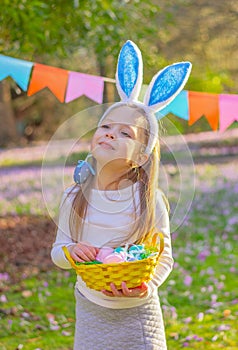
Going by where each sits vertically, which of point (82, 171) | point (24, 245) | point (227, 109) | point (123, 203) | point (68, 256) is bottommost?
point (24, 245)

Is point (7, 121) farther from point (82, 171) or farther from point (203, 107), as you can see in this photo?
point (82, 171)

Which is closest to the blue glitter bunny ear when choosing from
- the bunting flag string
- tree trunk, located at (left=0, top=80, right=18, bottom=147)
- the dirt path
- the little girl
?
the little girl

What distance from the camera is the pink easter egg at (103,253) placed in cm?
241

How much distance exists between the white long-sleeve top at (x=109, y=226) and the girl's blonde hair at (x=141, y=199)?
0.02 metres

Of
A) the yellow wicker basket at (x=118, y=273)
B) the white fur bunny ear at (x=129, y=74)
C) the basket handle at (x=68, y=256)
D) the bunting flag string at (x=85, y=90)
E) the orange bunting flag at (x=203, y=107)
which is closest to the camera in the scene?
the yellow wicker basket at (x=118, y=273)

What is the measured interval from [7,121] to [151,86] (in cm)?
2058

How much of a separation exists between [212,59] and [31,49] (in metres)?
12.5

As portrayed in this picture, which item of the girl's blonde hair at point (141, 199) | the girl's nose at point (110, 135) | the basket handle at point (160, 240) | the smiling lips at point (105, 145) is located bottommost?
the basket handle at point (160, 240)

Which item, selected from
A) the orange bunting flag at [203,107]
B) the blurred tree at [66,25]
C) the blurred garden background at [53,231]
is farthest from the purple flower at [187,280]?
the orange bunting flag at [203,107]

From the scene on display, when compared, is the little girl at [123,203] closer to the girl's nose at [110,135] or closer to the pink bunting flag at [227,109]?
the girl's nose at [110,135]

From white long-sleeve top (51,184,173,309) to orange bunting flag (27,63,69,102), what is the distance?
3.98 ft

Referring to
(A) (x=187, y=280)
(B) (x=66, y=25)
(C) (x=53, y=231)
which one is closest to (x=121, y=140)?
(A) (x=187, y=280)

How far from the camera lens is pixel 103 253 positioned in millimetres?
2422

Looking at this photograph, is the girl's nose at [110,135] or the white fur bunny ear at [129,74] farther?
the white fur bunny ear at [129,74]
